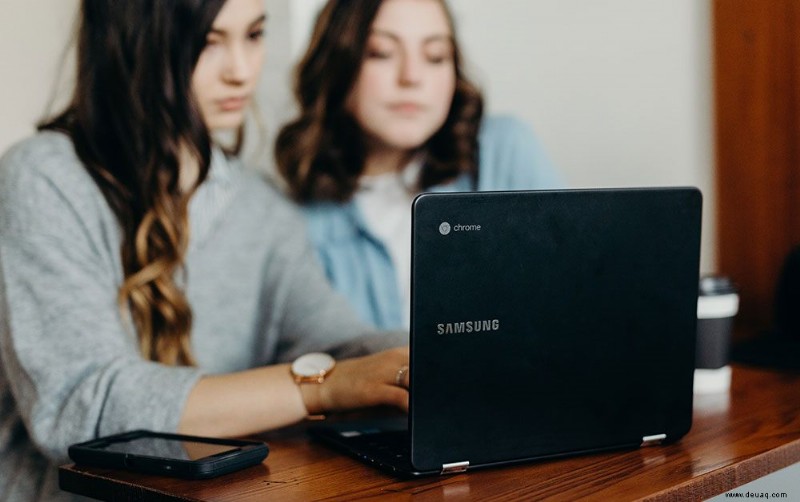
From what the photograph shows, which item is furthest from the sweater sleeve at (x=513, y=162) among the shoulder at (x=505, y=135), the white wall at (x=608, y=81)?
the white wall at (x=608, y=81)

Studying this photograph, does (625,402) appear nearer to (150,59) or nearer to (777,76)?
(150,59)

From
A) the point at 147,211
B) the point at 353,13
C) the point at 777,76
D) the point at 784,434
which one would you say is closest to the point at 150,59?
the point at 147,211

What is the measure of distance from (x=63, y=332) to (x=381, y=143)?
2.95ft

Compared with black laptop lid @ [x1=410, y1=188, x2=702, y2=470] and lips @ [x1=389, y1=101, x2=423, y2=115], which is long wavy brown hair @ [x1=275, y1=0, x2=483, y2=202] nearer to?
lips @ [x1=389, y1=101, x2=423, y2=115]

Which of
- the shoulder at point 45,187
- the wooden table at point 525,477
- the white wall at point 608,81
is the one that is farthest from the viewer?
the white wall at point 608,81

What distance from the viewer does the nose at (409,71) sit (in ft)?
5.90

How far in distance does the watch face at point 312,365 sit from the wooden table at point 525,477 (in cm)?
8

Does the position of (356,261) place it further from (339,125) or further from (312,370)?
(312,370)

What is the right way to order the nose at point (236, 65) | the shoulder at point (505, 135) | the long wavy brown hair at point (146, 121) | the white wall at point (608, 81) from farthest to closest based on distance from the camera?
the white wall at point (608, 81) < the shoulder at point (505, 135) < the nose at point (236, 65) < the long wavy brown hair at point (146, 121)

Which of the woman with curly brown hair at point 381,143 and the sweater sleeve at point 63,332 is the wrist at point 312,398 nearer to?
the sweater sleeve at point 63,332

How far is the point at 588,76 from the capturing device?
220 cm

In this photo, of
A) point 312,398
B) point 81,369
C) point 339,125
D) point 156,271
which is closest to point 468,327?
point 312,398

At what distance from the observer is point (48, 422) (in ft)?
3.51

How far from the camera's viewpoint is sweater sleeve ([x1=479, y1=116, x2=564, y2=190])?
192 centimetres
